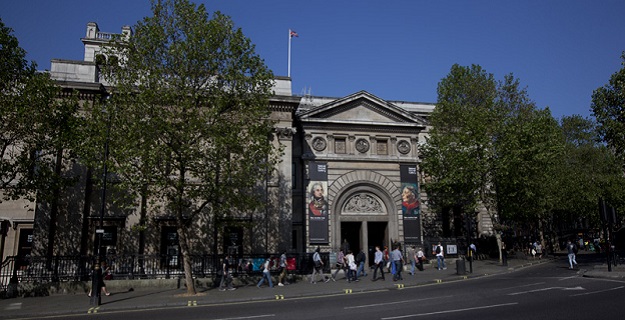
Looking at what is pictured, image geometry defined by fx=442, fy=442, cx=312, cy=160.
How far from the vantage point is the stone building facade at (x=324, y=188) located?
26.4 metres

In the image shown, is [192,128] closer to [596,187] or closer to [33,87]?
[33,87]

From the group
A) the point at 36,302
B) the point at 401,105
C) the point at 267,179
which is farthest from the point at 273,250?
the point at 401,105

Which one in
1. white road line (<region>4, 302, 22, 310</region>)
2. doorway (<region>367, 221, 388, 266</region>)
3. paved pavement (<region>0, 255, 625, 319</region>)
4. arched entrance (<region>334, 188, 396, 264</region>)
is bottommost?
white road line (<region>4, 302, 22, 310</region>)

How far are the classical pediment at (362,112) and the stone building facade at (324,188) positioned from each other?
8cm

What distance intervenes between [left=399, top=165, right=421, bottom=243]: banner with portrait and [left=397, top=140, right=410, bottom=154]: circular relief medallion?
1.25 m

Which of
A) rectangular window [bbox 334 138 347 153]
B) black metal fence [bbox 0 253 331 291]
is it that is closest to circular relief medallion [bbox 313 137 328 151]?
rectangular window [bbox 334 138 347 153]

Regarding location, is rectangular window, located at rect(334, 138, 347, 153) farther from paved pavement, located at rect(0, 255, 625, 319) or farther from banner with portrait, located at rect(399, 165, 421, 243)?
paved pavement, located at rect(0, 255, 625, 319)

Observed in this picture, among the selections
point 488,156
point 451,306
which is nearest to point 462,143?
point 488,156

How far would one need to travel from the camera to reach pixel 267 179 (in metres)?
28.6

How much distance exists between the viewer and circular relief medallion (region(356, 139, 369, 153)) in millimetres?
33531

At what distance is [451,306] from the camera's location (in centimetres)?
1308

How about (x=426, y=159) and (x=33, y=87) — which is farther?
(x=426, y=159)

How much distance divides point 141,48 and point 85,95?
8700 mm

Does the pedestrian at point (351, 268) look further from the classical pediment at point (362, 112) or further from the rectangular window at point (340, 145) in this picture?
the classical pediment at point (362, 112)
